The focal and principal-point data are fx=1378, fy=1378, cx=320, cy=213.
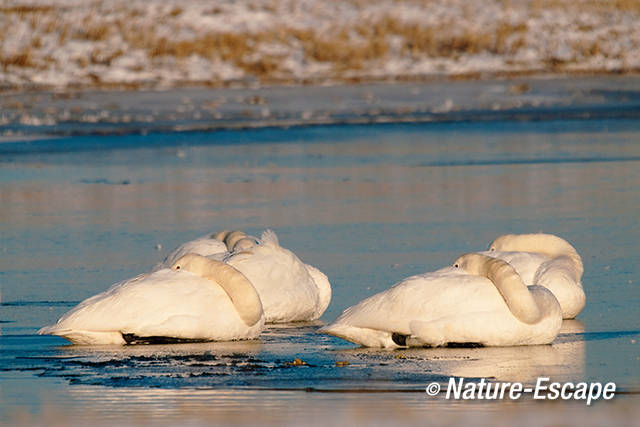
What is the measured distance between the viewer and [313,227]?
12719 millimetres

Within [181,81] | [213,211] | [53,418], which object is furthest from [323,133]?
[53,418]

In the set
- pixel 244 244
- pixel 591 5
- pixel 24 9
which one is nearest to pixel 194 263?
pixel 244 244

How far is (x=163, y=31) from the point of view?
38.8m

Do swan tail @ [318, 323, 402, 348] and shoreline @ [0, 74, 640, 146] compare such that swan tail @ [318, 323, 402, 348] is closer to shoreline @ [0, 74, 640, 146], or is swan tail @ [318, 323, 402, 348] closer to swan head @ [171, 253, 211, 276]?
swan head @ [171, 253, 211, 276]

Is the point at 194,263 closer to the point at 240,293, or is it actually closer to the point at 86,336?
the point at 240,293

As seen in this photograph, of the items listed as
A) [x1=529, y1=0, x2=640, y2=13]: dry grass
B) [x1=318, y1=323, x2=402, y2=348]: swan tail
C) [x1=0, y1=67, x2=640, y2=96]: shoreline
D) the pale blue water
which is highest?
[x1=529, y1=0, x2=640, y2=13]: dry grass

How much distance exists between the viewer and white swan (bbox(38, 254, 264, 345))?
806 cm

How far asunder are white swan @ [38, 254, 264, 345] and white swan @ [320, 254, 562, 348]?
21.3 inches

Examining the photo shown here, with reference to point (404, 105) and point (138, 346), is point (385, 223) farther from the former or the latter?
point (404, 105)

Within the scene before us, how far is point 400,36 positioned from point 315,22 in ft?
8.30

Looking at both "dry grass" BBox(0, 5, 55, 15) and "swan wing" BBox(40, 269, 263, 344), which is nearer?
"swan wing" BBox(40, 269, 263, 344)

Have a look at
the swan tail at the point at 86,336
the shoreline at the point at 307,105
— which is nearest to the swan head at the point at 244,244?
the swan tail at the point at 86,336

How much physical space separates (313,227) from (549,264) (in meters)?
3.92

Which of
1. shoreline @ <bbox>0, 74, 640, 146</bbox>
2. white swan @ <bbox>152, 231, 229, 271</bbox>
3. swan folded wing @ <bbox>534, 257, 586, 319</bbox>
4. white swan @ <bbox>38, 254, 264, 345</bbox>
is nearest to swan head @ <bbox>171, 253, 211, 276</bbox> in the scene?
white swan @ <bbox>38, 254, 264, 345</bbox>
